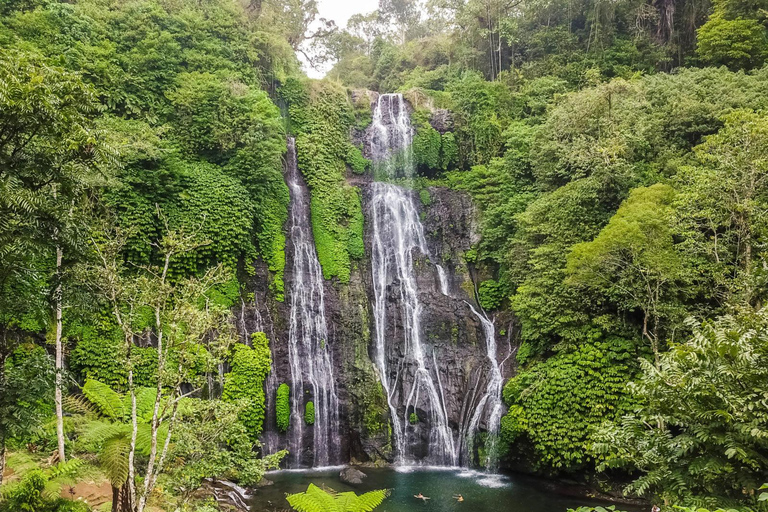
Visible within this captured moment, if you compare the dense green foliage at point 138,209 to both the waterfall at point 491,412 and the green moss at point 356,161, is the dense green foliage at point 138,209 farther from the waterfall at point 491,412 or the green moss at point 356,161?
the waterfall at point 491,412

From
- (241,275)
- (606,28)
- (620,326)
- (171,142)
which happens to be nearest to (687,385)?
(620,326)

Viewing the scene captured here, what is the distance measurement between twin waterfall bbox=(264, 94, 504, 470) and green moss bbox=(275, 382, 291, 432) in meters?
0.19

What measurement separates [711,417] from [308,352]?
1422cm

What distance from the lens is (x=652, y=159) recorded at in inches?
642

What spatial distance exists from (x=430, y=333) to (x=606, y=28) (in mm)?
20854

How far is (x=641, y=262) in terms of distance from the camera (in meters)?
12.9

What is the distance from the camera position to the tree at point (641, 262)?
12.7 metres

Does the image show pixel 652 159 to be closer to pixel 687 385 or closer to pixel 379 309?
pixel 379 309

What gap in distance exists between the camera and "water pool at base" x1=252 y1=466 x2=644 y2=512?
39.7 feet

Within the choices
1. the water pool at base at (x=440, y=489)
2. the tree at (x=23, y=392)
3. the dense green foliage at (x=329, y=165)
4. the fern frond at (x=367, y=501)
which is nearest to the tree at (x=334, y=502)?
the fern frond at (x=367, y=501)

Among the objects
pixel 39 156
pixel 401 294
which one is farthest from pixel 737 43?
pixel 39 156

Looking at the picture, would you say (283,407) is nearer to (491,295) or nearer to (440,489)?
(440,489)

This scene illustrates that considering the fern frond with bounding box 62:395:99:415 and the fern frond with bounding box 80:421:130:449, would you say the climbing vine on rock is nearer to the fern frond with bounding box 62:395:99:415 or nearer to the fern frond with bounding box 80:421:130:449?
the fern frond with bounding box 80:421:130:449

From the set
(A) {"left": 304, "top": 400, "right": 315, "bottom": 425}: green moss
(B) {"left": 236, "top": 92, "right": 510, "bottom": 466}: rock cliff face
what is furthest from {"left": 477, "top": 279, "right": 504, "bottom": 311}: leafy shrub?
(A) {"left": 304, "top": 400, "right": 315, "bottom": 425}: green moss
